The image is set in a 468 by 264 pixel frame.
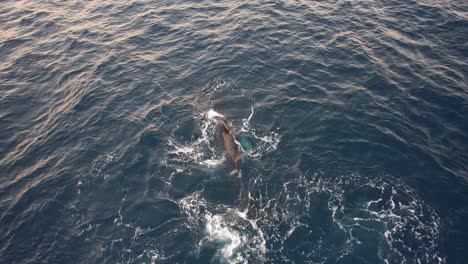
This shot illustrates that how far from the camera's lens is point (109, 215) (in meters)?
20.3

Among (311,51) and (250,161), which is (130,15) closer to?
(311,51)

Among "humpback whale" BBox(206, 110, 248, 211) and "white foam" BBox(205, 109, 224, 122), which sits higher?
"white foam" BBox(205, 109, 224, 122)

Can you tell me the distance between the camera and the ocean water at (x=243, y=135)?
1864 cm

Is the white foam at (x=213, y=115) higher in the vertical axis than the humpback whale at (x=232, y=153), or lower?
higher

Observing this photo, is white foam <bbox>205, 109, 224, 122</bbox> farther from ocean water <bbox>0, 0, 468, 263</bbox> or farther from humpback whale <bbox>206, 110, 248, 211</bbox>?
ocean water <bbox>0, 0, 468, 263</bbox>

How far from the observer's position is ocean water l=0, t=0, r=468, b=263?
18.6m

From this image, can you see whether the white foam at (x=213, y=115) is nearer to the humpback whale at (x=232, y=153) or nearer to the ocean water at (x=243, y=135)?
the humpback whale at (x=232, y=153)

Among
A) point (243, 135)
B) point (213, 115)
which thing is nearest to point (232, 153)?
point (243, 135)

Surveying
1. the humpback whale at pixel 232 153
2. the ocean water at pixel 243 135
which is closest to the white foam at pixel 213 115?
the humpback whale at pixel 232 153

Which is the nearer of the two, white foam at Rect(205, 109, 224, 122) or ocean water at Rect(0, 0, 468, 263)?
ocean water at Rect(0, 0, 468, 263)

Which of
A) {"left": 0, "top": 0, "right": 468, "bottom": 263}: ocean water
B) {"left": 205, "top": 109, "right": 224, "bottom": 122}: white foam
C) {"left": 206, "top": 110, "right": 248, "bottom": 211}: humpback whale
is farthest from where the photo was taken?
{"left": 205, "top": 109, "right": 224, "bottom": 122}: white foam

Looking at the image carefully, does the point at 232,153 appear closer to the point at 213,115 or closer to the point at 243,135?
the point at 243,135

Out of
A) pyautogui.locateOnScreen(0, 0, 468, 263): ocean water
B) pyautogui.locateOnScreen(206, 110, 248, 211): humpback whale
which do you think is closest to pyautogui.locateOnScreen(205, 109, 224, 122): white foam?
pyautogui.locateOnScreen(206, 110, 248, 211): humpback whale

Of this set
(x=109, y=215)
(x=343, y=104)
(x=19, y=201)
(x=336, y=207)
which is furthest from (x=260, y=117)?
(x=19, y=201)
